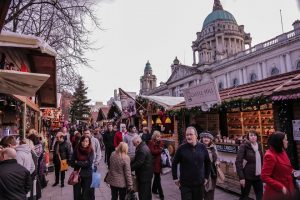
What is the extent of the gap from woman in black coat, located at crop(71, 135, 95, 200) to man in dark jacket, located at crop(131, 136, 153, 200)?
1.00m

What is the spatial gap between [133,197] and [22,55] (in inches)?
202

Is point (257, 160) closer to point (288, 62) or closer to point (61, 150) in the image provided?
point (61, 150)

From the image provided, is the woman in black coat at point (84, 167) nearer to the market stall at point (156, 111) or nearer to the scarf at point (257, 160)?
the scarf at point (257, 160)

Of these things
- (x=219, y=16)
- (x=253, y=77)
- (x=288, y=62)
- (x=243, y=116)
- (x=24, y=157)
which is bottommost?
(x=24, y=157)

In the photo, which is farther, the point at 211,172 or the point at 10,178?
the point at 211,172

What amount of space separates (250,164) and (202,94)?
4.89 m

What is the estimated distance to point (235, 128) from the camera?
528 inches

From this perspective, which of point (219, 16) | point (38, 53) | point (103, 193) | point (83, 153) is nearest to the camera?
point (83, 153)

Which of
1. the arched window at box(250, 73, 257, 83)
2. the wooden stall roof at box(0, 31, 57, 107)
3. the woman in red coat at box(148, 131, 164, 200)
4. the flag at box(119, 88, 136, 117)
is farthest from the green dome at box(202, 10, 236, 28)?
the woman in red coat at box(148, 131, 164, 200)

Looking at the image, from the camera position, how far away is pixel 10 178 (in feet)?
12.6

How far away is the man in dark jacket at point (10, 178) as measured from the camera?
12.5ft

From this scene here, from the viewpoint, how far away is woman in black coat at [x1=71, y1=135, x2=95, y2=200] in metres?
5.88

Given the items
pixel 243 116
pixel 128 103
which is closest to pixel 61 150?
pixel 243 116

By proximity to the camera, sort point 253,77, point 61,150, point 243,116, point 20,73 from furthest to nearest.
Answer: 1. point 253,77
2. point 243,116
3. point 61,150
4. point 20,73
